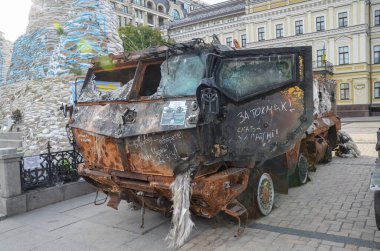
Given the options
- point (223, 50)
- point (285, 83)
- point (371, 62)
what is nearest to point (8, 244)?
point (223, 50)

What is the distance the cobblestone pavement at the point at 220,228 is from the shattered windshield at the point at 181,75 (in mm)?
2116

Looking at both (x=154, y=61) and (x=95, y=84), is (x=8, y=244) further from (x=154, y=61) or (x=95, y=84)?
(x=154, y=61)

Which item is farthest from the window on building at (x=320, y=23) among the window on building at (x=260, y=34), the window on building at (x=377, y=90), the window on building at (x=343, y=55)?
the window on building at (x=377, y=90)

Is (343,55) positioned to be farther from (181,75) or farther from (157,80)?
(181,75)

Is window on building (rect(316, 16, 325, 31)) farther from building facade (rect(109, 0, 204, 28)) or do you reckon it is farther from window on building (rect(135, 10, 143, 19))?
window on building (rect(135, 10, 143, 19))

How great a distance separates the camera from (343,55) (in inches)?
1457

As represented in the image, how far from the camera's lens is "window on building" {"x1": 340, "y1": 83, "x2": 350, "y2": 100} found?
36.8 m

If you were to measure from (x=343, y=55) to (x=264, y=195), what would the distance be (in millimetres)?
35967

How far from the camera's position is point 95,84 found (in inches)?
235

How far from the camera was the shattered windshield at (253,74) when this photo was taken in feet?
15.4

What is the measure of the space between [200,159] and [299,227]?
6.76 feet

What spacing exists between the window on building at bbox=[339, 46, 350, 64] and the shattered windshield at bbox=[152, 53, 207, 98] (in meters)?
36.6

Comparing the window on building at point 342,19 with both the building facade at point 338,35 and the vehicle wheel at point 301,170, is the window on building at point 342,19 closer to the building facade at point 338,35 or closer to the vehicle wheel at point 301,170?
the building facade at point 338,35

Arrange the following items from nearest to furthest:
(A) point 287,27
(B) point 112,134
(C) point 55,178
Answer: (B) point 112,134
(C) point 55,178
(A) point 287,27
